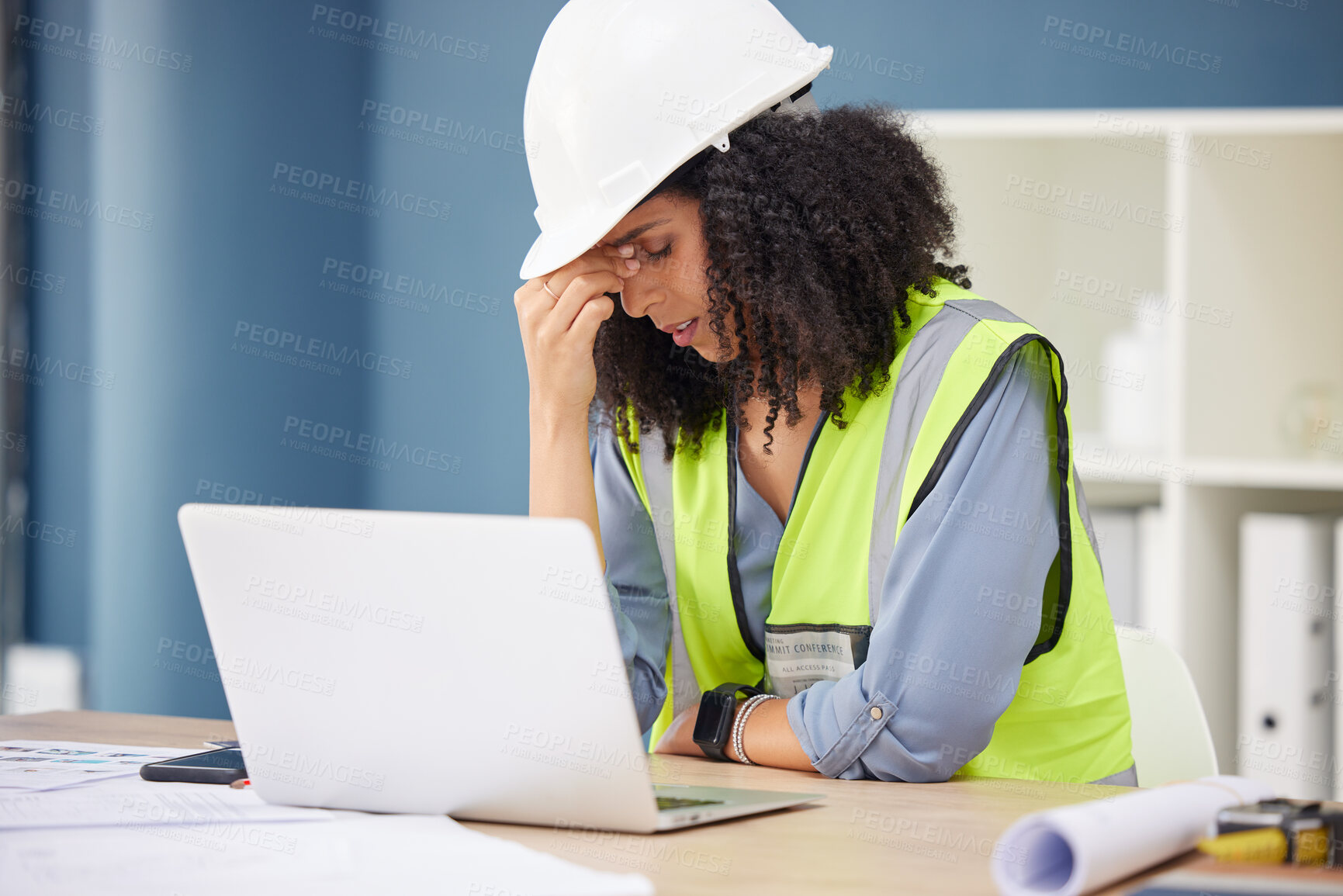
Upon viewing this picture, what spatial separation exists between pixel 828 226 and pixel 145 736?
860 millimetres

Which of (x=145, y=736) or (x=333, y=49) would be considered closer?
(x=145, y=736)

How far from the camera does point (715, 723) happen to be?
1.12 meters

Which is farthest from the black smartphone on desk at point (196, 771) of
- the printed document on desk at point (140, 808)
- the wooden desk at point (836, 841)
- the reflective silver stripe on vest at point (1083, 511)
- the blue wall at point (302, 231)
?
the blue wall at point (302, 231)

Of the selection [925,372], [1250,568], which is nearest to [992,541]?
[925,372]

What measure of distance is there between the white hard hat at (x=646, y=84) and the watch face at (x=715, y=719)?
46 cm

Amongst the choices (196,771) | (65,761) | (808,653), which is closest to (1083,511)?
(808,653)

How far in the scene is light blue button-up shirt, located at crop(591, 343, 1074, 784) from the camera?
1011 millimetres

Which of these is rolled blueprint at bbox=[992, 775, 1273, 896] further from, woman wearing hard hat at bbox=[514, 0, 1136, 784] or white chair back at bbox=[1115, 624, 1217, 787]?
white chair back at bbox=[1115, 624, 1217, 787]

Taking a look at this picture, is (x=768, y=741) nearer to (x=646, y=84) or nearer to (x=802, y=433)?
(x=802, y=433)

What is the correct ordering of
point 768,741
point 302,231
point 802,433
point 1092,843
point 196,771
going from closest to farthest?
point 1092,843, point 196,771, point 768,741, point 802,433, point 302,231

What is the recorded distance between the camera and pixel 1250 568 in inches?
80.5

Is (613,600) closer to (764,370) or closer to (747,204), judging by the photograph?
(764,370)

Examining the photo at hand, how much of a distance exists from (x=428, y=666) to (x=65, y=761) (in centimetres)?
49

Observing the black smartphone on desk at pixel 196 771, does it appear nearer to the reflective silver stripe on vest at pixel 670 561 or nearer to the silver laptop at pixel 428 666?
the silver laptop at pixel 428 666
